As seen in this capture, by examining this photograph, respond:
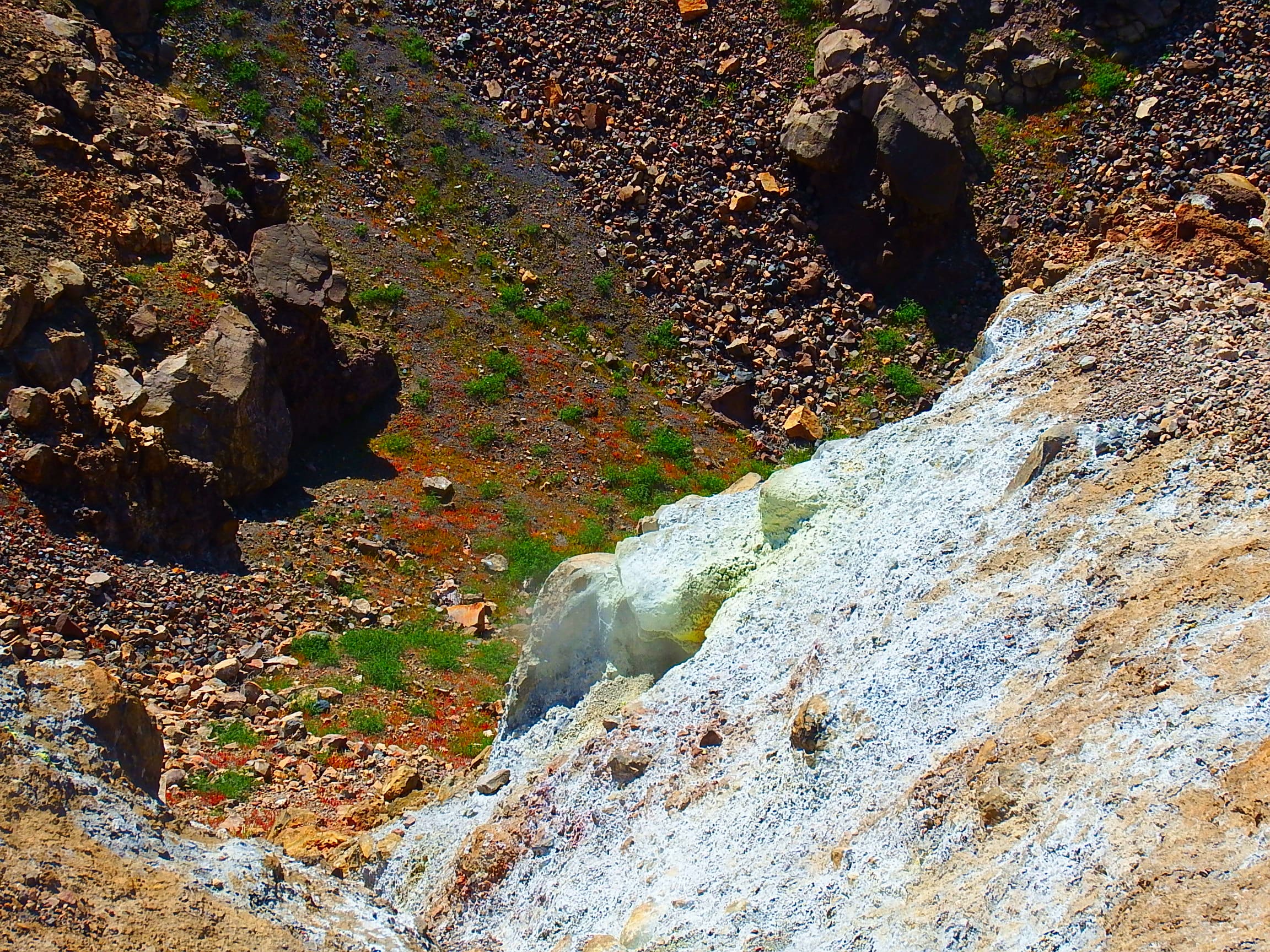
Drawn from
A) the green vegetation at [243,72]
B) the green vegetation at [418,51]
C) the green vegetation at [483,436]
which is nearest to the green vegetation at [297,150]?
the green vegetation at [243,72]

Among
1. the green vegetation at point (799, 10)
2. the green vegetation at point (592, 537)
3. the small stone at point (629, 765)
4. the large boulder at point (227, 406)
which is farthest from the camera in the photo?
the green vegetation at point (799, 10)

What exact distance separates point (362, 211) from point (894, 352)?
10335 mm

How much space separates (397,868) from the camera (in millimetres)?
9406

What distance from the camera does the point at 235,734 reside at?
1269 cm

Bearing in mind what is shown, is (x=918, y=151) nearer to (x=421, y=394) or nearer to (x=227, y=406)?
(x=421, y=394)

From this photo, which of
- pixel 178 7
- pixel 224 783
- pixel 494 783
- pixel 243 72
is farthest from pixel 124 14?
pixel 494 783

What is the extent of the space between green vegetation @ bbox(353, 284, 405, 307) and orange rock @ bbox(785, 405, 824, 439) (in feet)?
24.1

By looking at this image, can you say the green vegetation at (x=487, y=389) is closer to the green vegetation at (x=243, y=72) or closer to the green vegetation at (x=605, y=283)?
the green vegetation at (x=605, y=283)

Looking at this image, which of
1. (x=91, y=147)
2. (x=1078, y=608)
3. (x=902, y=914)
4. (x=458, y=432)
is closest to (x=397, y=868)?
(x=902, y=914)

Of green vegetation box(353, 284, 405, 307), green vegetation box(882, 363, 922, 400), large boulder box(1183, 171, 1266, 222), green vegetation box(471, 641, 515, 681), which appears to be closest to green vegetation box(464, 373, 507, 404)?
green vegetation box(353, 284, 405, 307)

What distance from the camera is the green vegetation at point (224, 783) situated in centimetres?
1166

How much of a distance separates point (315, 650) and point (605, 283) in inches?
411

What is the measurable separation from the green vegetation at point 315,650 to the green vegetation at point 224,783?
257 cm

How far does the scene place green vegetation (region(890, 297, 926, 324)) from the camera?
2183 cm
